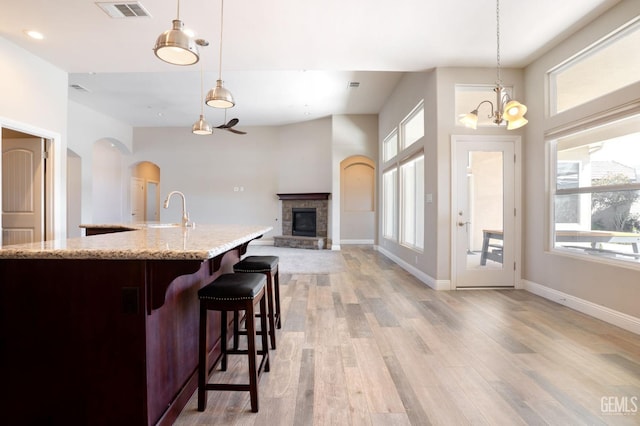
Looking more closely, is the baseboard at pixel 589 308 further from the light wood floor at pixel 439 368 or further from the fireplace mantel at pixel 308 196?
the fireplace mantel at pixel 308 196

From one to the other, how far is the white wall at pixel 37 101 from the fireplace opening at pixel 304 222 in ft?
18.8

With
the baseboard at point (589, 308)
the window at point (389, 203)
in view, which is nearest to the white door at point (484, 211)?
the baseboard at point (589, 308)

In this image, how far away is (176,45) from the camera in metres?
1.97

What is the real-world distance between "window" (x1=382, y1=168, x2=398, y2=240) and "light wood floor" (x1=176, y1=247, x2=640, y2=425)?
11.5 ft

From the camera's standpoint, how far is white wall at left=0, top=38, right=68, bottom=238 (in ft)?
11.8

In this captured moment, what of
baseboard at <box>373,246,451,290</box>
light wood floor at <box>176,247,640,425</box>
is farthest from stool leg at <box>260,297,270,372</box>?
baseboard at <box>373,246,451,290</box>

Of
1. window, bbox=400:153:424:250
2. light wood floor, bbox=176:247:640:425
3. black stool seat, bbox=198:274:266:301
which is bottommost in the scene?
light wood floor, bbox=176:247:640:425

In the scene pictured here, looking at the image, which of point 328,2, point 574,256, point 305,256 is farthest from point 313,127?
point 574,256

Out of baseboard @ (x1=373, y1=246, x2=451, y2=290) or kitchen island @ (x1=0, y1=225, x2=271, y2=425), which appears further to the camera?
baseboard @ (x1=373, y1=246, x2=451, y2=290)

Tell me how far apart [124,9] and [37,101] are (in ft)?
6.83

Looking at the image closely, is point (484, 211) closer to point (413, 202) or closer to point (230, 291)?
point (413, 202)

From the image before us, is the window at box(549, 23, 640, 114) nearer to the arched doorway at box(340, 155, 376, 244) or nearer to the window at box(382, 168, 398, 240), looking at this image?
the window at box(382, 168, 398, 240)

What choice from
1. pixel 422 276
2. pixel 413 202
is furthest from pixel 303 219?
pixel 422 276

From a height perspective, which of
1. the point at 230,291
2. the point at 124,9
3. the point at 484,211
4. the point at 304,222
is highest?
the point at 124,9
